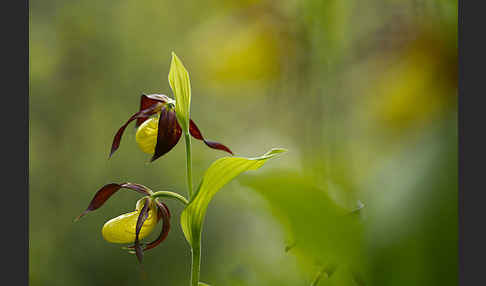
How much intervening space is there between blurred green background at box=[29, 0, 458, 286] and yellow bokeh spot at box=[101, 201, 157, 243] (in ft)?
0.78

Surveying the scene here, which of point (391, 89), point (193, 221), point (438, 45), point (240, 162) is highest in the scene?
point (438, 45)

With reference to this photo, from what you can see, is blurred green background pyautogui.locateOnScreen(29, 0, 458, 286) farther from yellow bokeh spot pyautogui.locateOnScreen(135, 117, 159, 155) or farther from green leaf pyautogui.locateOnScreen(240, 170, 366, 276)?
yellow bokeh spot pyautogui.locateOnScreen(135, 117, 159, 155)

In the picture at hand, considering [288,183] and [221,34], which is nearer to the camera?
[288,183]

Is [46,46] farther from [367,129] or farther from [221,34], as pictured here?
[367,129]

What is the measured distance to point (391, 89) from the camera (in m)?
1.31

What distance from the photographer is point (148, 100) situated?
94cm

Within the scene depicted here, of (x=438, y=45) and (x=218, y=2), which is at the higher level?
(x=218, y=2)

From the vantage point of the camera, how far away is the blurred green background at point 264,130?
1.16ft

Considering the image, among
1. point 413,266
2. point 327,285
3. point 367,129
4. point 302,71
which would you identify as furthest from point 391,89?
point 413,266

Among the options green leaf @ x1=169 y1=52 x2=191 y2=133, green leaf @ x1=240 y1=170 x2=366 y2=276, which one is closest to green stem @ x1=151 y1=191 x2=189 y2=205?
green leaf @ x1=169 y1=52 x2=191 y2=133

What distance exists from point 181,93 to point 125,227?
0.93ft

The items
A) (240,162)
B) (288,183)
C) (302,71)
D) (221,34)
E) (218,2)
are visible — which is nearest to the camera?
(288,183)

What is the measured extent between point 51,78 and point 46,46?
0.13m

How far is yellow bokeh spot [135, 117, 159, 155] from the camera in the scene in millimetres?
909
